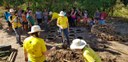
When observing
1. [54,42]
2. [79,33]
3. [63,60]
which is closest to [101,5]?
[79,33]

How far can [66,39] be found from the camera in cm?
1339

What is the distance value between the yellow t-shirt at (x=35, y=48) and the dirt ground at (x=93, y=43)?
3.42 metres

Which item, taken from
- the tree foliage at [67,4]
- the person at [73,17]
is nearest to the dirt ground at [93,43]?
the person at [73,17]

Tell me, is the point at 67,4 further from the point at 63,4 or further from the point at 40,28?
the point at 40,28

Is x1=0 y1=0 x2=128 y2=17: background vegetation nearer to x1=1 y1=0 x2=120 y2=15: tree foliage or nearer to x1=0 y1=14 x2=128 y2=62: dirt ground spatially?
x1=1 y1=0 x2=120 y2=15: tree foliage

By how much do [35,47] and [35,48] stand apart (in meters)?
0.04

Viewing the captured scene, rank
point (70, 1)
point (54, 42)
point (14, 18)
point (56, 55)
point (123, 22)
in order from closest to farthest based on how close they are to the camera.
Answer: point (56, 55) < point (14, 18) < point (54, 42) < point (70, 1) < point (123, 22)

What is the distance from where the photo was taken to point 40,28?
9.49 meters

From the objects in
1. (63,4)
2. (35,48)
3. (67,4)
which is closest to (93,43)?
(63,4)

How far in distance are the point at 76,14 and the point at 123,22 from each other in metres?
4.63

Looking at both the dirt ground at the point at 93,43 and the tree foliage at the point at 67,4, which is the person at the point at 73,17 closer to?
the dirt ground at the point at 93,43

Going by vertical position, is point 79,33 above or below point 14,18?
below

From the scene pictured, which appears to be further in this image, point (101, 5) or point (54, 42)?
point (101, 5)

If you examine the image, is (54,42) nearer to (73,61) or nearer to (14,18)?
(14,18)
